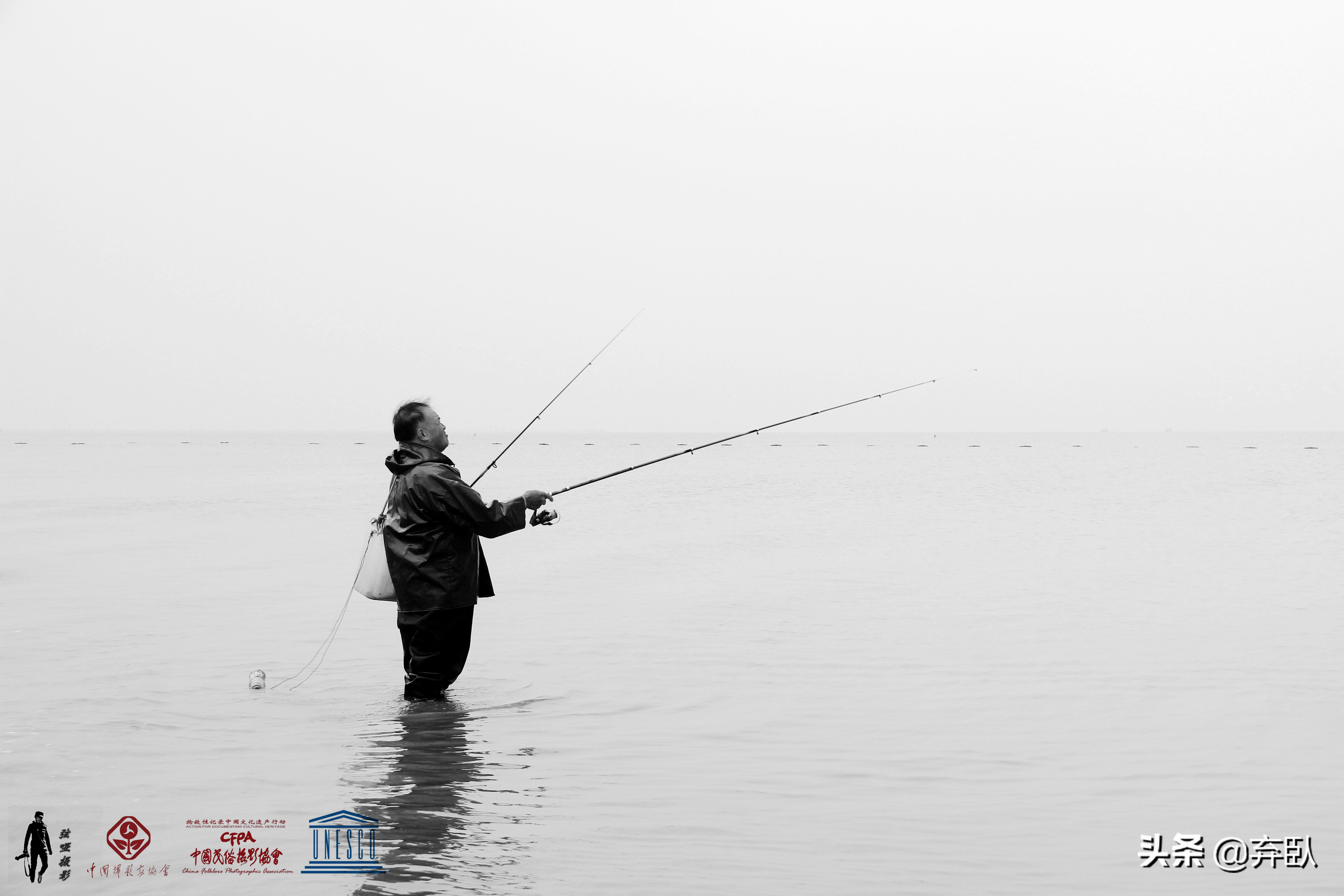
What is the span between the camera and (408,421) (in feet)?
19.2

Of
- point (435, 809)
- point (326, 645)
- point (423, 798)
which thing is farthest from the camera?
point (326, 645)

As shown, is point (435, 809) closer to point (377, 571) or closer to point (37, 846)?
point (37, 846)

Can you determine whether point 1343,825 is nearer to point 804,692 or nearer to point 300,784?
point 804,692

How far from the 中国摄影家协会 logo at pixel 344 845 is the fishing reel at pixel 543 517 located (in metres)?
1.66

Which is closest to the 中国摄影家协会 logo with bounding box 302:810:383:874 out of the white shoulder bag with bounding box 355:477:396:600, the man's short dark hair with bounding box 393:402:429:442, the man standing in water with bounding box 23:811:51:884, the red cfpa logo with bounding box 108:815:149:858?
the red cfpa logo with bounding box 108:815:149:858

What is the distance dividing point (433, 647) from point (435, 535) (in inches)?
24.6

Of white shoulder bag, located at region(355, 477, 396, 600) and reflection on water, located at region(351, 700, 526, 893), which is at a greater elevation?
white shoulder bag, located at region(355, 477, 396, 600)

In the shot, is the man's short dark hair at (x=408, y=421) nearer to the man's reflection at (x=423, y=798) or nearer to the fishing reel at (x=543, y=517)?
the fishing reel at (x=543, y=517)

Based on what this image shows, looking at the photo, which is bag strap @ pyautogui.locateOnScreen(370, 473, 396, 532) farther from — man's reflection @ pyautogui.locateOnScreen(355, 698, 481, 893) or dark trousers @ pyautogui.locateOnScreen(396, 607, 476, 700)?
man's reflection @ pyautogui.locateOnScreen(355, 698, 481, 893)

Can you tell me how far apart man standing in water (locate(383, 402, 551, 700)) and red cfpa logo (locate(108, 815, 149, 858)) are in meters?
1.63

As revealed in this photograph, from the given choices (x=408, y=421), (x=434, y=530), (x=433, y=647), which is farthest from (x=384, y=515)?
(x=433, y=647)

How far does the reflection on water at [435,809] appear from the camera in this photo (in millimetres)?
3895

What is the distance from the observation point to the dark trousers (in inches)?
230

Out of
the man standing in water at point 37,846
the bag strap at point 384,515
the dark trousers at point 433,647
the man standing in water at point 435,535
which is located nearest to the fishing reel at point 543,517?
the man standing in water at point 435,535
